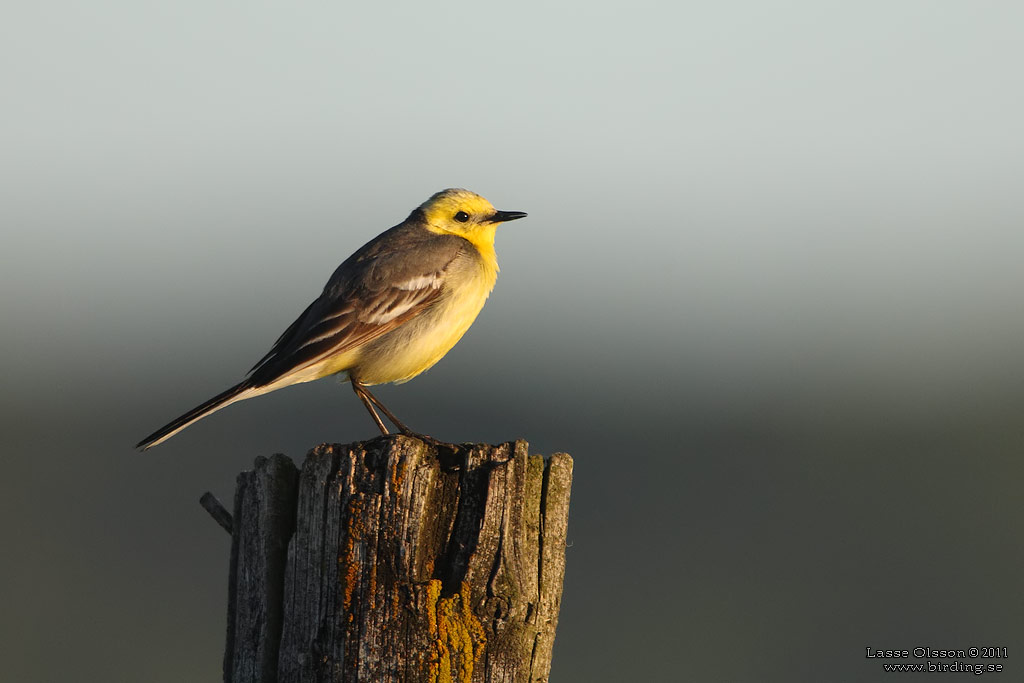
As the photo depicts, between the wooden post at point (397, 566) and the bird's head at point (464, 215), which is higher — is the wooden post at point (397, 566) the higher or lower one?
the lower one

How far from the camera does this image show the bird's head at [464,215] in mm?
10250

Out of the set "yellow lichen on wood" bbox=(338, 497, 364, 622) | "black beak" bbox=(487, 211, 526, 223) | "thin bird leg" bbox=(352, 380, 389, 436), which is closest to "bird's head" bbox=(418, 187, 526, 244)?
"black beak" bbox=(487, 211, 526, 223)

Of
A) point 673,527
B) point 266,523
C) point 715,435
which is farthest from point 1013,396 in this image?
point 266,523

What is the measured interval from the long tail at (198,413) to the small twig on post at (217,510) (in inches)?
46.9

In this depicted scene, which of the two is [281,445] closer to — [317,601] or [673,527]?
[673,527]

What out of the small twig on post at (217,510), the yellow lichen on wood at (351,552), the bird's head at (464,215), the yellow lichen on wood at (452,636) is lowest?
the yellow lichen on wood at (452,636)

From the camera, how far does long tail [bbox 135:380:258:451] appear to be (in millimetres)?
6930

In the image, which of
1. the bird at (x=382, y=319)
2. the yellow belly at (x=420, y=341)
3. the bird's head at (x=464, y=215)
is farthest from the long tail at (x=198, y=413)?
the bird's head at (x=464, y=215)

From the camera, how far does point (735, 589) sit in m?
25.2

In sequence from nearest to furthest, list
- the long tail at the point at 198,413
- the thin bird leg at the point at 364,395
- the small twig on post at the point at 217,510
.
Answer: the small twig on post at the point at 217,510, the long tail at the point at 198,413, the thin bird leg at the point at 364,395

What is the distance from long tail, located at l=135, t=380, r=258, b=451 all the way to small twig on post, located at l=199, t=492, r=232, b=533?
119 cm

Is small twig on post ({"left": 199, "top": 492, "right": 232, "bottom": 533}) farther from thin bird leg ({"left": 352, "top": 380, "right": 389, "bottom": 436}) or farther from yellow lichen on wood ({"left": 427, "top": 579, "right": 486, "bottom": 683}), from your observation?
thin bird leg ({"left": 352, "top": 380, "right": 389, "bottom": 436})

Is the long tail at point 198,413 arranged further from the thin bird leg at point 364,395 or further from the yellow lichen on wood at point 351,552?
the yellow lichen on wood at point 351,552

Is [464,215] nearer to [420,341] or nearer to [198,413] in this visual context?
[420,341]
